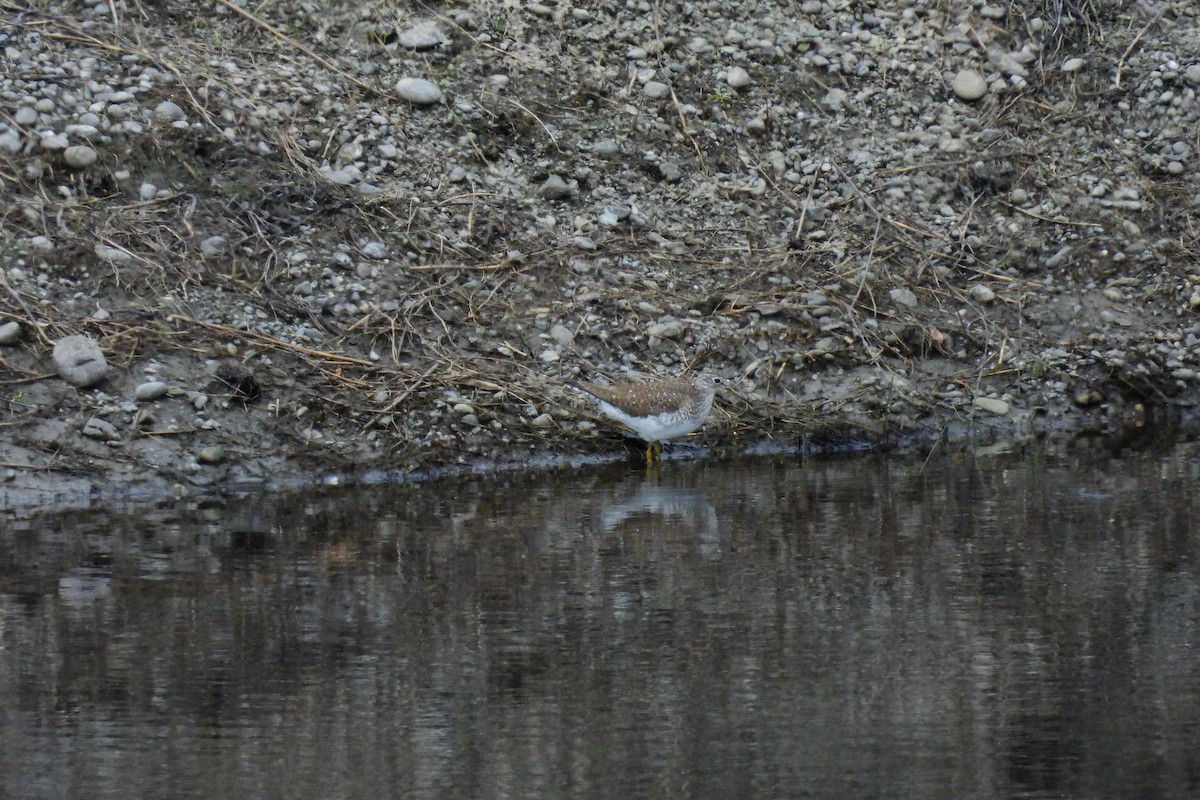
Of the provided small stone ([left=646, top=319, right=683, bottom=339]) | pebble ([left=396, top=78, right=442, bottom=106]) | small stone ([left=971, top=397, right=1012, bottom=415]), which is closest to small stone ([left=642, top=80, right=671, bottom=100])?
pebble ([left=396, top=78, right=442, bottom=106])

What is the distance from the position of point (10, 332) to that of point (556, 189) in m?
4.02

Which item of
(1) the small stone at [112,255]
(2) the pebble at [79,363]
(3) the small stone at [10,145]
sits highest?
(3) the small stone at [10,145]

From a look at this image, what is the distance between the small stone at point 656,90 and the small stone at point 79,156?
4.29m

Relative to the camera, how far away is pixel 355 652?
6.47 meters

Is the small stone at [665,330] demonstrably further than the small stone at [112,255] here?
Yes

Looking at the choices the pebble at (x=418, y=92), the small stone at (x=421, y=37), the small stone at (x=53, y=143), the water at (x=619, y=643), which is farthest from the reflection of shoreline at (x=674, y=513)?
the small stone at (x=421, y=37)

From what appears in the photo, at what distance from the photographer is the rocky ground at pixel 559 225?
399 inches

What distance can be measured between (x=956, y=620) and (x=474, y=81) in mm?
7376

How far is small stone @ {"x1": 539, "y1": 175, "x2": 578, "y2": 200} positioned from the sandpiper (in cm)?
245

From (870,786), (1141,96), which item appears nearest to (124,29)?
(1141,96)

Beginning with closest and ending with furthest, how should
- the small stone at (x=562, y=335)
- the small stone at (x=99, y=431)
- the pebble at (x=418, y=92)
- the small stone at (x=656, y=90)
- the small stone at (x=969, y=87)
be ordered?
the small stone at (x=99, y=431), the small stone at (x=562, y=335), the pebble at (x=418, y=92), the small stone at (x=656, y=90), the small stone at (x=969, y=87)

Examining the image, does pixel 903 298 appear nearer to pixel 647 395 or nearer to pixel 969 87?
pixel 647 395

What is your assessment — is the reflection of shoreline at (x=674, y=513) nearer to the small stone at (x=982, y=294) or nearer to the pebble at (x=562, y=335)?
the pebble at (x=562, y=335)

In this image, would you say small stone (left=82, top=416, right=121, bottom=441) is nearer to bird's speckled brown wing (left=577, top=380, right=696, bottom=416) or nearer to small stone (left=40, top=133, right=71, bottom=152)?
small stone (left=40, top=133, right=71, bottom=152)
